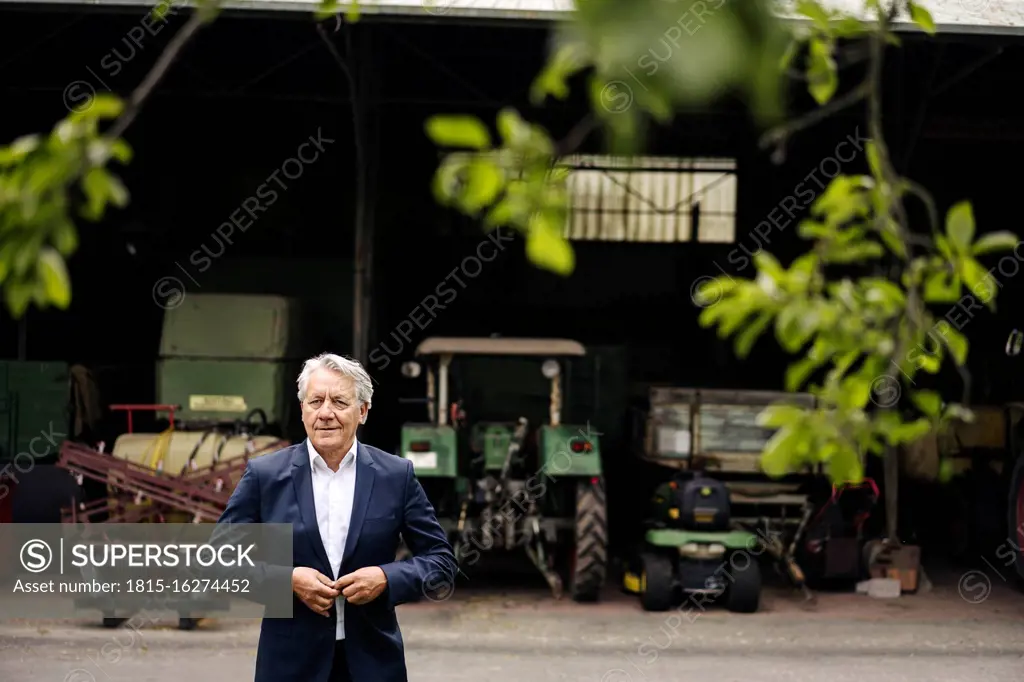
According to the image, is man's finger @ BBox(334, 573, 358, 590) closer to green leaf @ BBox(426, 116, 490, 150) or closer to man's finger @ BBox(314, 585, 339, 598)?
man's finger @ BBox(314, 585, 339, 598)

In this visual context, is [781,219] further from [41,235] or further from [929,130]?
[41,235]

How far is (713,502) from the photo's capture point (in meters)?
9.49

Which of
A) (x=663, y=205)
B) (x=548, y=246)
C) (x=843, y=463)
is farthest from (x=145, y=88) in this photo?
(x=663, y=205)

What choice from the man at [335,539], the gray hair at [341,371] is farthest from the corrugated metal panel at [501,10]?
the man at [335,539]

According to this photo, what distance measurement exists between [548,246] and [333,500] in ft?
8.02

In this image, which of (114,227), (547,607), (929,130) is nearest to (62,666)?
(547,607)

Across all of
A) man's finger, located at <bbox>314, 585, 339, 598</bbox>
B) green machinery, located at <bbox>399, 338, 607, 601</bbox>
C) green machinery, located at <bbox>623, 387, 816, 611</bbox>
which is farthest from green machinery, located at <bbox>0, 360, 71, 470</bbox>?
man's finger, located at <bbox>314, 585, 339, 598</bbox>

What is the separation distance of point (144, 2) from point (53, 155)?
7726 mm

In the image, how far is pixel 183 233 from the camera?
1578 centimetres

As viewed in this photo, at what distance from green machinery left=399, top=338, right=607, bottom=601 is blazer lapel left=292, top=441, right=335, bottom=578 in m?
5.64

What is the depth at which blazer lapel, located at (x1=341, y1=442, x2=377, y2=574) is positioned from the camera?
3.71 metres

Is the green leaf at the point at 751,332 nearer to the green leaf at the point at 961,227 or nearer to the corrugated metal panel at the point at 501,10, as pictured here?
the green leaf at the point at 961,227

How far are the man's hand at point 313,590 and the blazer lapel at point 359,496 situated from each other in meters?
0.13

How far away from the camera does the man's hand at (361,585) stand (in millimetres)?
3584
